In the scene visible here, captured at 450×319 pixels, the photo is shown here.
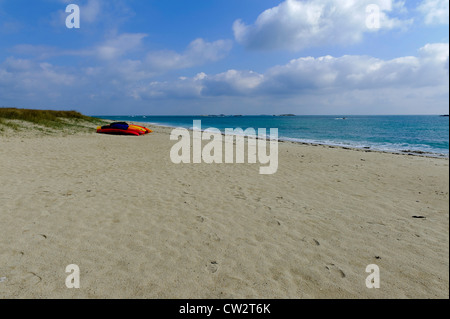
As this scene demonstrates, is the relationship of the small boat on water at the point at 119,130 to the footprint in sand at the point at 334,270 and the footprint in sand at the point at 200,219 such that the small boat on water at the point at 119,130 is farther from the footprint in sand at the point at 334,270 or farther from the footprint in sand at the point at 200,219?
the footprint in sand at the point at 334,270

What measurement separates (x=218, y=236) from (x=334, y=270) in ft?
6.99

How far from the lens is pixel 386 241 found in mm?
4707

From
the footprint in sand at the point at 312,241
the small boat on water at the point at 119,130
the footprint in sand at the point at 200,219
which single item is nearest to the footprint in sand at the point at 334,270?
the footprint in sand at the point at 312,241

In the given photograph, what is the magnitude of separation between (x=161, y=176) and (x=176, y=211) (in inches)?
147

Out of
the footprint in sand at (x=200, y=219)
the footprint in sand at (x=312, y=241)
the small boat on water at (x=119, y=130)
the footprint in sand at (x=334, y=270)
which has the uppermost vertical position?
the small boat on water at (x=119, y=130)

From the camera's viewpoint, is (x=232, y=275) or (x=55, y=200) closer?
(x=232, y=275)

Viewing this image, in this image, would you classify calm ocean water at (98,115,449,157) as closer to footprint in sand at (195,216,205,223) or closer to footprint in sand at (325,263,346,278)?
footprint in sand at (325,263,346,278)

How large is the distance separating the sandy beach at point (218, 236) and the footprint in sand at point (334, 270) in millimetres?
27

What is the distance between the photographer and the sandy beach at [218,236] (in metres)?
3.43

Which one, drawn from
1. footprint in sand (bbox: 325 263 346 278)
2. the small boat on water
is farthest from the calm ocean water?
the small boat on water

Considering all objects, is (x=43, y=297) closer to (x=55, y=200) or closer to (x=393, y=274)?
(x=55, y=200)

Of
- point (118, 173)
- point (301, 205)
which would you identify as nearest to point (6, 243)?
point (118, 173)

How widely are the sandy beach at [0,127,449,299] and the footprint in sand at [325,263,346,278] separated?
0.09 feet

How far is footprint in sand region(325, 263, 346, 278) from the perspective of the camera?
374cm
